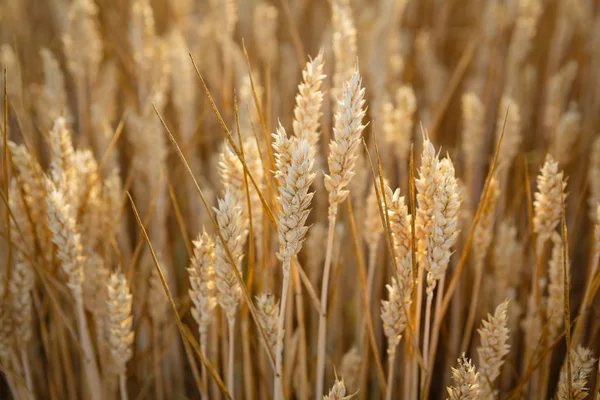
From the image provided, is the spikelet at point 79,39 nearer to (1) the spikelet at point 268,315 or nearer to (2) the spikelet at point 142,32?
(2) the spikelet at point 142,32

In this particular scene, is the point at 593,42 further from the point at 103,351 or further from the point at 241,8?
the point at 103,351

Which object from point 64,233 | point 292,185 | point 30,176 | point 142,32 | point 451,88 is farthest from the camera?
point 451,88

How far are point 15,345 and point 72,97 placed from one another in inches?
40.5

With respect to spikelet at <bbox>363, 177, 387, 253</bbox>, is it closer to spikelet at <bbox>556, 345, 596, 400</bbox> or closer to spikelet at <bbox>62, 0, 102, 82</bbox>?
spikelet at <bbox>556, 345, 596, 400</bbox>

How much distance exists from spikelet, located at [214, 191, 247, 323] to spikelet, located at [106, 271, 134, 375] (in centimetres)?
14

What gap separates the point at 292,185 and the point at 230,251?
12cm

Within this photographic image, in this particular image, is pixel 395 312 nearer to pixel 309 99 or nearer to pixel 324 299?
pixel 324 299

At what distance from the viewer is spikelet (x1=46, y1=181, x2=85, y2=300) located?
0.62 m

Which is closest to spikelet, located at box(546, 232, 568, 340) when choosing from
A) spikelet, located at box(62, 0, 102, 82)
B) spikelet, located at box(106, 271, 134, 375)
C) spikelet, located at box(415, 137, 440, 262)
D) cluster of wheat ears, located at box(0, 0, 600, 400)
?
cluster of wheat ears, located at box(0, 0, 600, 400)

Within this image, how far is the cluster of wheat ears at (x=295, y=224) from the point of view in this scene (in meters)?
0.60

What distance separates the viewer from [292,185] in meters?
0.52

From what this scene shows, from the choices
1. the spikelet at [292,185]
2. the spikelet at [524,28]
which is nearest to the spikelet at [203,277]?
the spikelet at [292,185]

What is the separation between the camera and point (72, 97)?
159cm

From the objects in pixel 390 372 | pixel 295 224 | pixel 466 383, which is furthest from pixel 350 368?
pixel 295 224
